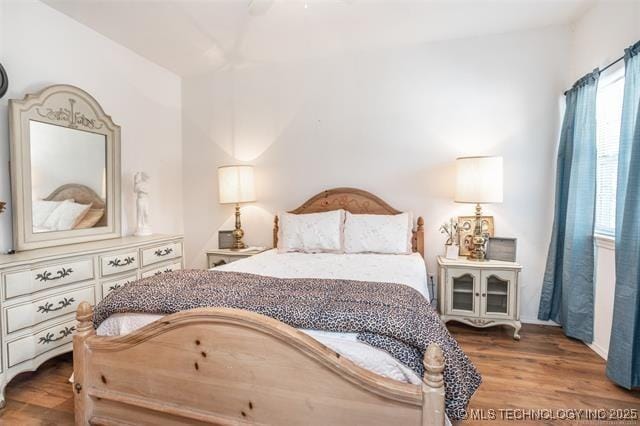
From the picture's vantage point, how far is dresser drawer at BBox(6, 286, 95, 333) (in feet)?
6.33

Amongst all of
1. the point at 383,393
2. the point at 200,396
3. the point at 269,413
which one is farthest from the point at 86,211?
the point at 383,393

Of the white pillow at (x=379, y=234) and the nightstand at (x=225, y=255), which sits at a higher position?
the white pillow at (x=379, y=234)

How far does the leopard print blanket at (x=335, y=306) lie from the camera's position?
4.03 ft

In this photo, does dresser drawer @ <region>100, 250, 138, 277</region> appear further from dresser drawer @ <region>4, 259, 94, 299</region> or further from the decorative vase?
the decorative vase

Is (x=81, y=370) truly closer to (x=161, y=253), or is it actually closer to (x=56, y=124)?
(x=161, y=253)

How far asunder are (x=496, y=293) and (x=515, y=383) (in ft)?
2.77

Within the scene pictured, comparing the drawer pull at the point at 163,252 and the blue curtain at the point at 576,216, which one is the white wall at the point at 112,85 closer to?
the drawer pull at the point at 163,252

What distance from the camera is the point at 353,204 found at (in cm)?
331

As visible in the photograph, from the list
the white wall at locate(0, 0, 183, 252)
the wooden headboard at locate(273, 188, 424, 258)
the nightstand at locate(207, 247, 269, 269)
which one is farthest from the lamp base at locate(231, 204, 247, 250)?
the white wall at locate(0, 0, 183, 252)

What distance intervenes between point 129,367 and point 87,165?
2.07 m

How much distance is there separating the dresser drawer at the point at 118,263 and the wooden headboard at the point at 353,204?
1.35m

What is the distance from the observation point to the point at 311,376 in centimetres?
123

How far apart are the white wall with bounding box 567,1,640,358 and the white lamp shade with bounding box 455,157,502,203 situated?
79cm

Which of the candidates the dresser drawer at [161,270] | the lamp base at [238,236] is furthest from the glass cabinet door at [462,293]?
the dresser drawer at [161,270]
